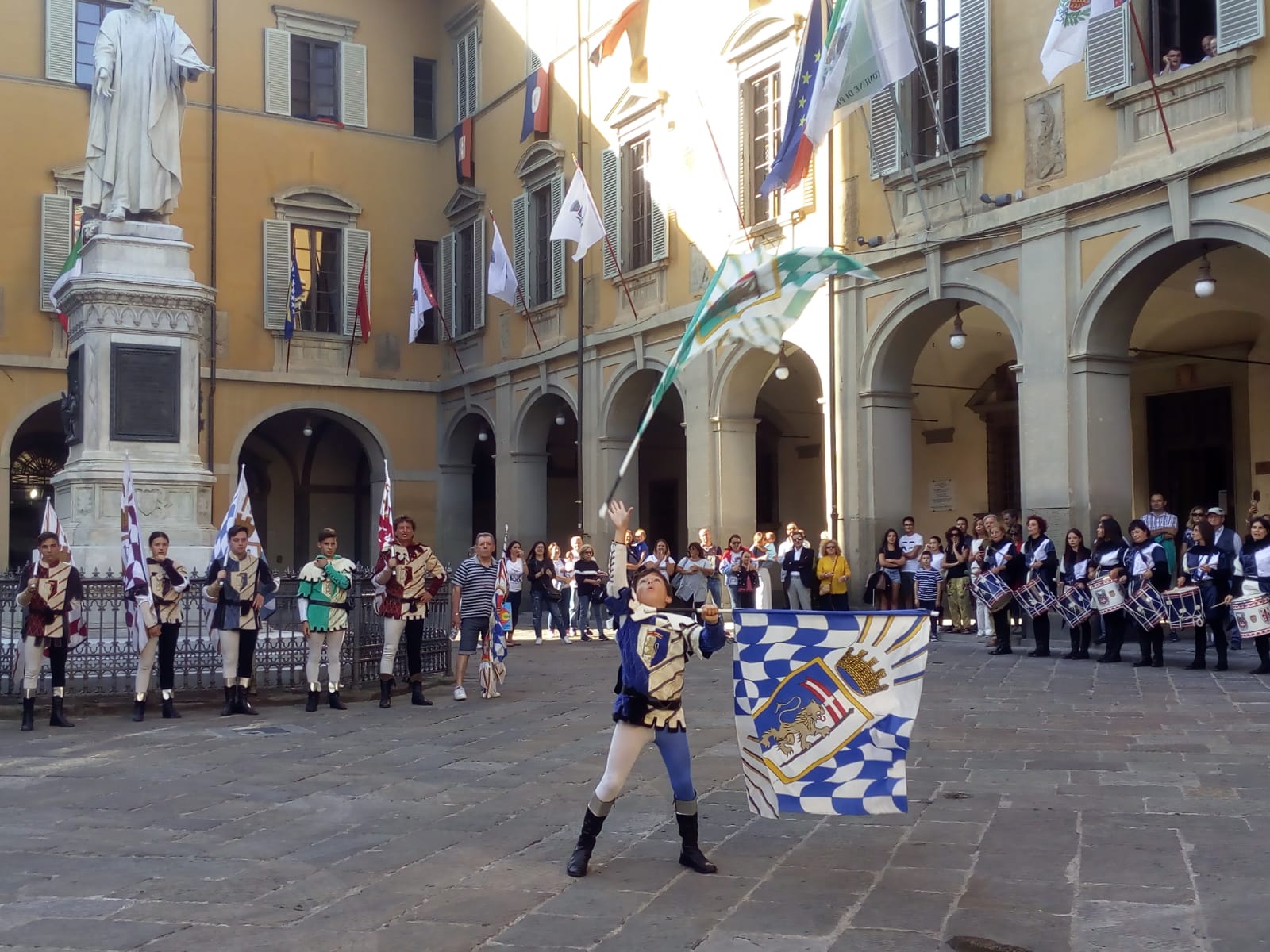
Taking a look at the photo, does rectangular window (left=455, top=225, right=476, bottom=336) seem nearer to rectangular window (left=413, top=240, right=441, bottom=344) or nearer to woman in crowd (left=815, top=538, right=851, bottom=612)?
rectangular window (left=413, top=240, right=441, bottom=344)

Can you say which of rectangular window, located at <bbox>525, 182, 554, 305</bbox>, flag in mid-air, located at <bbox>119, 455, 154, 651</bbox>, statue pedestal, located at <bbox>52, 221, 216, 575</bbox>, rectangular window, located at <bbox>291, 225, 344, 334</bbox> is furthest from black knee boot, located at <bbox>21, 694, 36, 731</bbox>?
rectangular window, located at <bbox>291, 225, 344, 334</bbox>

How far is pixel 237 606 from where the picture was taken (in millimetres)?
10648

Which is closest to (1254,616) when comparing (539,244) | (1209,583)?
(1209,583)

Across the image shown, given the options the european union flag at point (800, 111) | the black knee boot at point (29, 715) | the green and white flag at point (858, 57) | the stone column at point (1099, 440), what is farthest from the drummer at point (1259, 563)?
the black knee boot at point (29, 715)

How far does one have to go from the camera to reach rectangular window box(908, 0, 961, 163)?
17.1 m

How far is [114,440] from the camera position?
41.6 feet

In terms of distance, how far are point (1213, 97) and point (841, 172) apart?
554 centimetres

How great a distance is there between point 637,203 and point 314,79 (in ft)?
30.1

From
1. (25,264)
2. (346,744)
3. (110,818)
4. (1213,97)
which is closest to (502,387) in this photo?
(25,264)

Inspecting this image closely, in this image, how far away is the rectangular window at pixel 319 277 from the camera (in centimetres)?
2745

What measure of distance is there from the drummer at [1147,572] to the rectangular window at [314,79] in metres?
20.0

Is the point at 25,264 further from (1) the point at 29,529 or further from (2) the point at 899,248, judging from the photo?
(2) the point at 899,248

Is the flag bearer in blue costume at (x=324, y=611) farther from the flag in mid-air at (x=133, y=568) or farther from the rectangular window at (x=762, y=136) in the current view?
the rectangular window at (x=762, y=136)

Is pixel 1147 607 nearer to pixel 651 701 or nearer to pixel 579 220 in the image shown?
pixel 651 701
